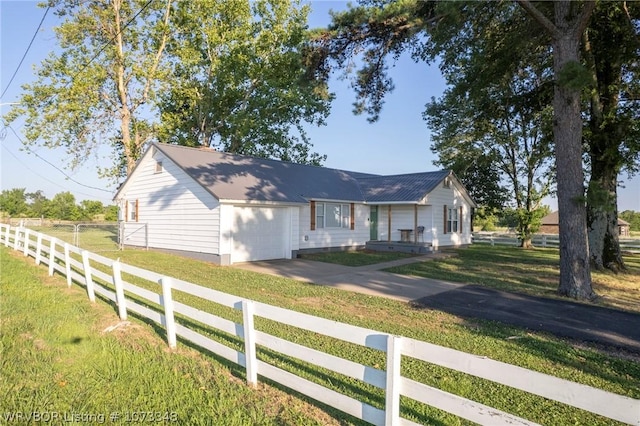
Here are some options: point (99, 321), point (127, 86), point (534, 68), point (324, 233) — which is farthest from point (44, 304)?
point (127, 86)

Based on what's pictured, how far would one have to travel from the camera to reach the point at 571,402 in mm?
2330

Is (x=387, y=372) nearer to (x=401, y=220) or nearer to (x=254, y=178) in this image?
(x=254, y=178)

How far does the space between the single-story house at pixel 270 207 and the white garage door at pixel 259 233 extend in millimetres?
41

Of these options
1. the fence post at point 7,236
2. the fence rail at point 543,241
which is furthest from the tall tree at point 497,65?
the fence post at point 7,236

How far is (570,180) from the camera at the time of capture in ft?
31.7

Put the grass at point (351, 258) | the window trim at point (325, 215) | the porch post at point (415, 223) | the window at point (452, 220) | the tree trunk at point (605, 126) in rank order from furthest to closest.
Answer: the window at point (452, 220), the porch post at point (415, 223), the window trim at point (325, 215), the grass at point (351, 258), the tree trunk at point (605, 126)

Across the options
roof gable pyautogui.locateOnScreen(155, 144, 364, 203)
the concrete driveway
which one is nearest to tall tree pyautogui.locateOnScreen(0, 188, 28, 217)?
roof gable pyautogui.locateOnScreen(155, 144, 364, 203)

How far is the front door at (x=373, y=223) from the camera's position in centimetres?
2281

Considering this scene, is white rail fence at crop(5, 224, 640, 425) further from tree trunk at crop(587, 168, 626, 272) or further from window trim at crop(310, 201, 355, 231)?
window trim at crop(310, 201, 355, 231)

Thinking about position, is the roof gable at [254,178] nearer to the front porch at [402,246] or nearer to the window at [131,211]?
the front porch at [402,246]

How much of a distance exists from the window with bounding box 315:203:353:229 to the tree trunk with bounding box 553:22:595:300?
11.7 metres

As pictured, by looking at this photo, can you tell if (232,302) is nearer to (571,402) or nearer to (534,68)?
(571,402)

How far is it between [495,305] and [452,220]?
16155mm

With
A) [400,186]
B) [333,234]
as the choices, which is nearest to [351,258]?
[333,234]
